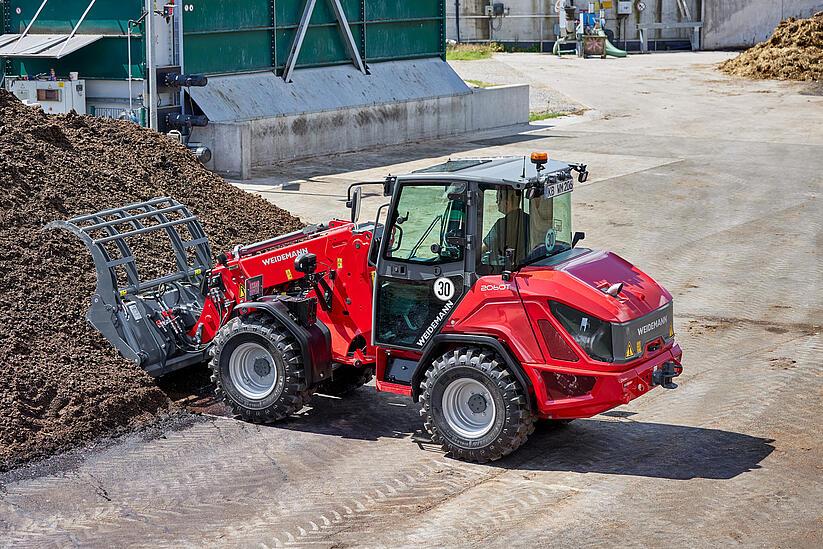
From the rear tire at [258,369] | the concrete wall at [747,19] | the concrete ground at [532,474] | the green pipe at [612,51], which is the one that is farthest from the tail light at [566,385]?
the concrete wall at [747,19]

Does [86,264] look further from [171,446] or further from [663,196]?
[663,196]

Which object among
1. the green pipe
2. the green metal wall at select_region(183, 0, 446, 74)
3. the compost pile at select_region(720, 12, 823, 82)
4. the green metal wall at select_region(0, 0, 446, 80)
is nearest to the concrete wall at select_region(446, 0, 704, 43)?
the green pipe

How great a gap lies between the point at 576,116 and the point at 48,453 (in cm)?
2550

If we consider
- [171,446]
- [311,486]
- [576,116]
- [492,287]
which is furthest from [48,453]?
[576,116]

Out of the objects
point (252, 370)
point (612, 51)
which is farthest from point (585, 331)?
point (612, 51)

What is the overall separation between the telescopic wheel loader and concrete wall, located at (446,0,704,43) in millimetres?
39920

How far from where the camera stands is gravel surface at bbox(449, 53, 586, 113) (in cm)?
3462

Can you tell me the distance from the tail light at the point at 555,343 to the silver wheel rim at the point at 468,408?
611 millimetres

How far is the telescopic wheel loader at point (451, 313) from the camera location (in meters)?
8.71

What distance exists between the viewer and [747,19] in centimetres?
5028

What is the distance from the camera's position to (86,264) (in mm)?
11984

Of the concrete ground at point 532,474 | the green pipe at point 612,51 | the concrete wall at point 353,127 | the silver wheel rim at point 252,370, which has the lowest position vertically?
the concrete ground at point 532,474

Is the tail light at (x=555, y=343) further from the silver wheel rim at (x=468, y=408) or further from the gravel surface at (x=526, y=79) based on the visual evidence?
the gravel surface at (x=526, y=79)

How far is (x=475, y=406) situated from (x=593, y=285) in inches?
50.8
